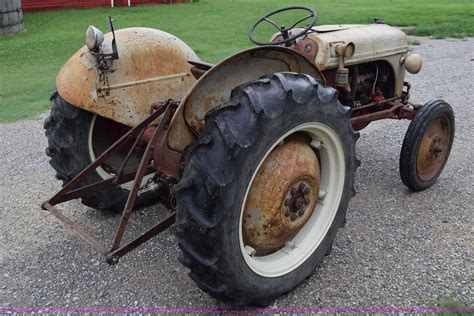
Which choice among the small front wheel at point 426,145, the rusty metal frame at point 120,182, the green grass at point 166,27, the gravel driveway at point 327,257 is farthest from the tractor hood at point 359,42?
the green grass at point 166,27

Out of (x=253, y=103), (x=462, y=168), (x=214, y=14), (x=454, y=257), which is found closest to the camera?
(x=253, y=103)

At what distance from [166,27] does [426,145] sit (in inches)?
447

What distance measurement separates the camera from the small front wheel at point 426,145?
351 centimetres

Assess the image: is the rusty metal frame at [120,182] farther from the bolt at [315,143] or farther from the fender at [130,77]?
the bolt at [315,143]

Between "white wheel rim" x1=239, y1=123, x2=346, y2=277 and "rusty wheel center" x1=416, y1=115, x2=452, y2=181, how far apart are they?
4.11ft

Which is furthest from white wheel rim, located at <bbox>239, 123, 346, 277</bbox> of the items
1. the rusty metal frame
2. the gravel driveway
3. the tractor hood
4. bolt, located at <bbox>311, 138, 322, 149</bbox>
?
the tractor hood

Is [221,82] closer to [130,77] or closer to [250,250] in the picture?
[130,77]

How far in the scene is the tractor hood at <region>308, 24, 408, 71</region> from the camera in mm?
3424

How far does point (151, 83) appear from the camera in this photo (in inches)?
118

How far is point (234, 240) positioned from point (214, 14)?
16.0 m

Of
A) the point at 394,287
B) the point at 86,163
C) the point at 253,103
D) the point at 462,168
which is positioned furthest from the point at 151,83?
the point at 462,168

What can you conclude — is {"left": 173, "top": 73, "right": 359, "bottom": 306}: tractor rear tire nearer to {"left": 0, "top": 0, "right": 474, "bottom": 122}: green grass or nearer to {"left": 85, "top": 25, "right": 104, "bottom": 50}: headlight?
{"left": 85, "top": 25, "right": 104, "bottom": 50}: headlight

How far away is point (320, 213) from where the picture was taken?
106 inches

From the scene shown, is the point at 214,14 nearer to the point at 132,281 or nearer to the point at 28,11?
the point at 28,11
